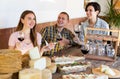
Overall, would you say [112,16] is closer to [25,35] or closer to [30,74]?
[25,35]

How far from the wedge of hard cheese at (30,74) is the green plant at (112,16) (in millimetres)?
4021

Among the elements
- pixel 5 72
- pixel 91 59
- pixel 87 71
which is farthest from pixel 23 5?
pixel 5 72

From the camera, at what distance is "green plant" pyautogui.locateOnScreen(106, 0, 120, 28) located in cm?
511

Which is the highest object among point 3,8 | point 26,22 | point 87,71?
point 3,8

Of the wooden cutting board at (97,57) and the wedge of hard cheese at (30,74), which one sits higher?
the wedge of hard cheese at (30,74)

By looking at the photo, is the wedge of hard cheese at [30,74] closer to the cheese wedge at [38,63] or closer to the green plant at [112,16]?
the cheese wedge at [38,63]

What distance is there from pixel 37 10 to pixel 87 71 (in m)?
1.73

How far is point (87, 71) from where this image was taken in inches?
68.6

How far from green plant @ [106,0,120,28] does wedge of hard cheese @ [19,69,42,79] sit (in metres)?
4.02

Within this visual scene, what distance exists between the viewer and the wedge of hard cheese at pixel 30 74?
4.25 feet

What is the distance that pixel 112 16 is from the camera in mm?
5133

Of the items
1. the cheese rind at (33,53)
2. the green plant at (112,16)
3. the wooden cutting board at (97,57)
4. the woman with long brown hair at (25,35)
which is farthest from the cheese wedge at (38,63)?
the green plant at (112,16)

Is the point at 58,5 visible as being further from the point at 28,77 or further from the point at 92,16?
the point at 28,77

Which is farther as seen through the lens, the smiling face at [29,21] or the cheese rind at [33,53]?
the smiling face at [29,21]
